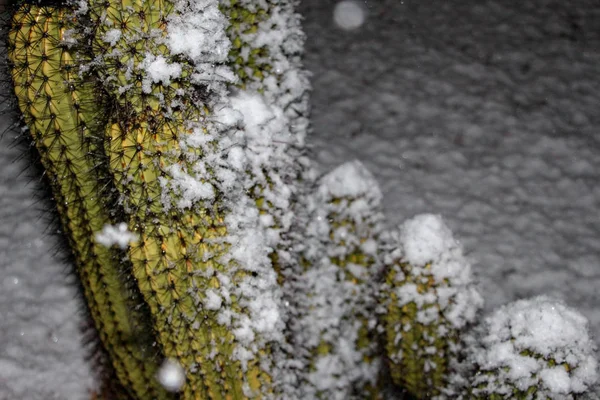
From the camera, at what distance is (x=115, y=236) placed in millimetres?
944

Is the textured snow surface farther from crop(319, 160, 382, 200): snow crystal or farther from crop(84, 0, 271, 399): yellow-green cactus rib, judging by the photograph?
crop(84, 0, 271, 399): yellow-green cactus rib

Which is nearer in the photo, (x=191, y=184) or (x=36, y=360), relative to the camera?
(x=191, y=184)

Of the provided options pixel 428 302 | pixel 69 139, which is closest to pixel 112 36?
pixel 69 139

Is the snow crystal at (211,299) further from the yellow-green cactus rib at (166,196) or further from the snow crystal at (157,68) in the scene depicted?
the snow crystal at (157,68)

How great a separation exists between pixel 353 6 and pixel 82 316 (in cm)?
190

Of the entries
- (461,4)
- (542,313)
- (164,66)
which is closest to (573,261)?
(542,313)

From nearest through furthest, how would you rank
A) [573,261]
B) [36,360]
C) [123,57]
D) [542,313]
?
1. [123,57]
2. [542,313]
3. [36,360]
4. [573,261]

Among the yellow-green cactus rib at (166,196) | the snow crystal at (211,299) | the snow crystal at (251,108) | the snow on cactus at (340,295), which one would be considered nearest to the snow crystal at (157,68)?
the yellow-green cactus rib at (166,196)

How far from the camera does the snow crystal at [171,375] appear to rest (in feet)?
3.29

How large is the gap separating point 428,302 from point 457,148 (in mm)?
980

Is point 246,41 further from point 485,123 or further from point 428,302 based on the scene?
point 485,123

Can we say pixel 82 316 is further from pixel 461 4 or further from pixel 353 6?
pixel 461 4

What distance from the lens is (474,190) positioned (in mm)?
1877

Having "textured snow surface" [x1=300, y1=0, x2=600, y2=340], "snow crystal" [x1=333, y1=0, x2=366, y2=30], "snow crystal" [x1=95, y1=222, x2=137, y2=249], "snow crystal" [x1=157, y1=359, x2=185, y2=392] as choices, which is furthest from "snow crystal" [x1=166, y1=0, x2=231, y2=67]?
"snow crystal" [x1=333, y1=0, x2=366, y2=30]
